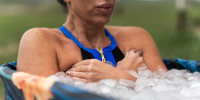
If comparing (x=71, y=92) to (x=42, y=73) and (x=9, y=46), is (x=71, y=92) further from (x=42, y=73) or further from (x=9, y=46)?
(x=9, y=46)

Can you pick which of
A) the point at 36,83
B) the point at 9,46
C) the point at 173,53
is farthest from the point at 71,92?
the point at 9,46

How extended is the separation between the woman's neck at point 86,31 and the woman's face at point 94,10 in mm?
97

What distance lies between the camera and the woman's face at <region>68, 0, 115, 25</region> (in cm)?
179

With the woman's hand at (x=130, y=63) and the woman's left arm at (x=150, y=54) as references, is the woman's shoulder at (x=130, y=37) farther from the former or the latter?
the woman's hand at (x=130, y=63)

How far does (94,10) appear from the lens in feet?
5.93

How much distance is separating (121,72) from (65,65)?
1.42ft

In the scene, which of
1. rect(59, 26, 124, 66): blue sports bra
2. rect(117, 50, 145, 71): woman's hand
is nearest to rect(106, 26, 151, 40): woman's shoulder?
rect(59, 26, 124, 66): blue sports bra

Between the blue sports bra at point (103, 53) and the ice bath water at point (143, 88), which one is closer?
the ice bath water at point (143, 88)

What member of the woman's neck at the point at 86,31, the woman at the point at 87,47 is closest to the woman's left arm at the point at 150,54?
the woman at the point at 87,47

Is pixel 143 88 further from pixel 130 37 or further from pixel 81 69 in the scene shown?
pixel 130 37

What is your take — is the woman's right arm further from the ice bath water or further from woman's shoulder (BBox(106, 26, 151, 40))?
woman's shoulder (BBox(106, 26, 151, 40))

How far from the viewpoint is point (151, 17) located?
35.3ft

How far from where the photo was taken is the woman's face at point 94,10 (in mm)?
1791

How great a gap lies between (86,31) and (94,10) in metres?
0.28
